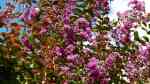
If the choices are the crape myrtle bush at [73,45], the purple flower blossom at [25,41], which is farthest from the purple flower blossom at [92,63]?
the purple flower blossom at [25,41]

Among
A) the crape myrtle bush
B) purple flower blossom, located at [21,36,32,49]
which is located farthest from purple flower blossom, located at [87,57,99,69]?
purple flower blossom, located at [21,36,32,49]

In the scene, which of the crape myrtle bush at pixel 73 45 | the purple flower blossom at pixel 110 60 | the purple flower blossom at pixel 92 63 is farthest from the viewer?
the purple flower blossom at pixel 110 60

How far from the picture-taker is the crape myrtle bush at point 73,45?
14.8 ft

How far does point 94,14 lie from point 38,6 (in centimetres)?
87

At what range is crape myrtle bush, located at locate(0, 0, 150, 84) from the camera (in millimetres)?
4512

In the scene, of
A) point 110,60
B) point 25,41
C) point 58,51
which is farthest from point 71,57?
point 110,60

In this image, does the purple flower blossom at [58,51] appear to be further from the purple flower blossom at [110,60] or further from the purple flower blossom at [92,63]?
the purple flower blossom at [110,60]

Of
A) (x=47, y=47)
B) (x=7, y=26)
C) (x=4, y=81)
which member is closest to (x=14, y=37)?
(x=7, y=26)

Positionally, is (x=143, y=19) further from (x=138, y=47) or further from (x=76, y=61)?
(x=76, y=61)

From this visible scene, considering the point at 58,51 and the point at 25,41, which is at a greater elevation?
the point at 25,41

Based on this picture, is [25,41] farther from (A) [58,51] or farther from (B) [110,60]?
(B) [110,60]

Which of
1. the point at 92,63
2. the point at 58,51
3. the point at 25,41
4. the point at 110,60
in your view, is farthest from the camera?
the point at 110,60

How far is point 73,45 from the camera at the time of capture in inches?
203

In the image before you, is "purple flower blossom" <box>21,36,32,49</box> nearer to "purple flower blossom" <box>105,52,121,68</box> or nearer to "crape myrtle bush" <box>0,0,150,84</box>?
"crape myrtle bush" <box>0,0,150,84</box>
